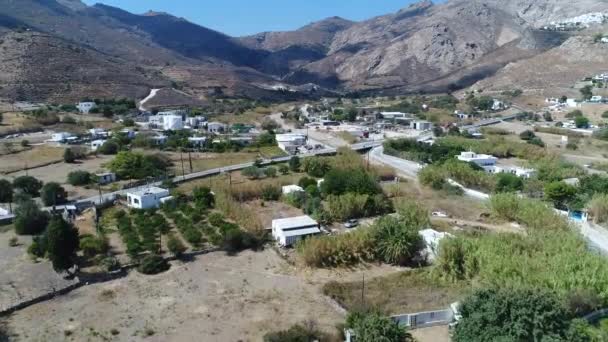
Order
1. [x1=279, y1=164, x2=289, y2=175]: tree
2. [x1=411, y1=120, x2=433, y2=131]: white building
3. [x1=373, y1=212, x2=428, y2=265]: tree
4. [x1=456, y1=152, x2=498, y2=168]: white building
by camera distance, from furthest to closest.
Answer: [x1=411, y1=120, x2=433, y2=131]: white building → [x1=456, y1=152, x2=498, y2=168]: white building → [x1=279, y1=164, x2=289, y2=175]: tree → [x1=373, y1=212, x2=428, y2=265]: tree

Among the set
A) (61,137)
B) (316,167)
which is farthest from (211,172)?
(61,137)

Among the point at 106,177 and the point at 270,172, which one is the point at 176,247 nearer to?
the point at 270,172

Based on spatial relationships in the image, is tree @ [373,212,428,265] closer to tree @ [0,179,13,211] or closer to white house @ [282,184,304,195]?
white house @ [282,184,304,195]

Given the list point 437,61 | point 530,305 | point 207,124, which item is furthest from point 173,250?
point 437,61

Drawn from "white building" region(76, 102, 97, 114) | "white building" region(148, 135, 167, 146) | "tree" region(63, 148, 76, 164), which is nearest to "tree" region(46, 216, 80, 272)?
"tree" region(63, 148, 76, 164)

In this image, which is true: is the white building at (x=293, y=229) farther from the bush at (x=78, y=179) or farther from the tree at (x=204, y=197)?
the bush at (x=78, y=179)

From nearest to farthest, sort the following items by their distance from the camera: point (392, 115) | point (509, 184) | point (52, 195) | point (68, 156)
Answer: point (52, 195) → point (509, 184) → point (68, 156) → point (392, 115)
